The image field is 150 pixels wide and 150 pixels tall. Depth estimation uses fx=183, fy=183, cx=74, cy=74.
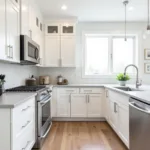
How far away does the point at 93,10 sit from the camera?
4.09 metres

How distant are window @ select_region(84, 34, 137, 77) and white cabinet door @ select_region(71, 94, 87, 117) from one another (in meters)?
0.88

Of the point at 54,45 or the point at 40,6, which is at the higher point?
the point at 40,6

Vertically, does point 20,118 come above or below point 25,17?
below

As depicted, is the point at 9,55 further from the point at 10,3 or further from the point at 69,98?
the point at 69,98

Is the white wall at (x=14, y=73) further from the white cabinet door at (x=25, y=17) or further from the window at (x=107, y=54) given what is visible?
the window at (x=107, y=54)

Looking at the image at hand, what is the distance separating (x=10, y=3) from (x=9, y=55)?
66 cm

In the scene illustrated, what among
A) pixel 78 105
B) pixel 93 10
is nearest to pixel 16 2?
pixel 93 10

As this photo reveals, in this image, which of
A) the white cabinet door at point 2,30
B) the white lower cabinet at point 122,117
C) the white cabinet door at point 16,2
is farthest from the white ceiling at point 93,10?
the white lower cabinet at point 122,117

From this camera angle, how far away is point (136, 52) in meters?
5.06

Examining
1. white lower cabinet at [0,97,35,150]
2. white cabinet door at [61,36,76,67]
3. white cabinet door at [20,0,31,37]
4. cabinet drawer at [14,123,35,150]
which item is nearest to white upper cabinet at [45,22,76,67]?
white cabinet door at [61,36,76,67]

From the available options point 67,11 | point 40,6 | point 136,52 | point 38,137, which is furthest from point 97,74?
point 38,137

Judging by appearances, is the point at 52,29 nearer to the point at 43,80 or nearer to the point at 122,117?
the point at 43,80

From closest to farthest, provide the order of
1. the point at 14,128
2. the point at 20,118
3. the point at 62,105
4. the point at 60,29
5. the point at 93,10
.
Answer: the point at 14,128, the point at 20,118, the point at 93,10, the point at 62,105, the point at 60,29

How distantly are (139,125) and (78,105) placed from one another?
2549 mm
